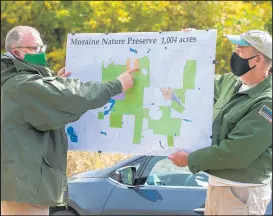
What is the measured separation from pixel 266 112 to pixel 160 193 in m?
2.83

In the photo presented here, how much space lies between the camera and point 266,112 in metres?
3.73

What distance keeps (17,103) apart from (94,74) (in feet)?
3.08

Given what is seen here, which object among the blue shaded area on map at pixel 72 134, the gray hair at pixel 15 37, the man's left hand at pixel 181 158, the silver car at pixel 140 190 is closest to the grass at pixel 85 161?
the silver car at pixel 140 190

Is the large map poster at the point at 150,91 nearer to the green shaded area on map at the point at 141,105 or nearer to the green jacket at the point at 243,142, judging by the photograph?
the green shaded area on map at the point at 141,105

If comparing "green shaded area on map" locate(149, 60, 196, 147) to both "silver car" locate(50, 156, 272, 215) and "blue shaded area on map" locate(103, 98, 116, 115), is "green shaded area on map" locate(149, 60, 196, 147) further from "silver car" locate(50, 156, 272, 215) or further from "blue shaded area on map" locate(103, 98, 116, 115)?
"silver car" locate(50, 156, 272, 215)

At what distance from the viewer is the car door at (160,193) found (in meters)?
6.21

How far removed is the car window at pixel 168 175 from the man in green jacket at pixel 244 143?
222cm

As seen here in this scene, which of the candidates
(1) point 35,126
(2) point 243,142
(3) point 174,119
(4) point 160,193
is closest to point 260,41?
(2) point 243,142


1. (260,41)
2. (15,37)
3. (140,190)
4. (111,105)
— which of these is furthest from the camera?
(140,190)

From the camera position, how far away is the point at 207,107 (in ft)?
13.6

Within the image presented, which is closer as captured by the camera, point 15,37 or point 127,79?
point 15,37

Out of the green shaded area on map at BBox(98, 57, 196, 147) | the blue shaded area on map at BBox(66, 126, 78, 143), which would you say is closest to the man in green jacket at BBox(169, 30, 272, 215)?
the green shaded area on map at BBox(98, 57, 196, 147)

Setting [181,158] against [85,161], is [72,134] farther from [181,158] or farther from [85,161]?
[85,161]

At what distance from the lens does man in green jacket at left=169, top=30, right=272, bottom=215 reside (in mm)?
3744
